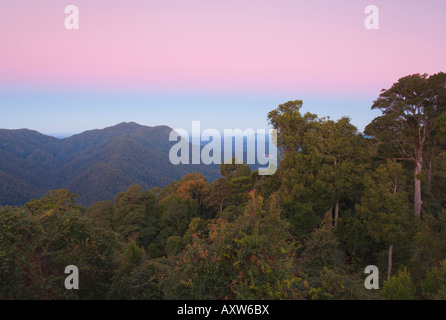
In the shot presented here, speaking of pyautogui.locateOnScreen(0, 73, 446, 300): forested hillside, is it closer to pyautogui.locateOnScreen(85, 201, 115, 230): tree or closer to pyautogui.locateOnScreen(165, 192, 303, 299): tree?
pyautogui.locateOnScreen(165, 192, 303, 299): tree

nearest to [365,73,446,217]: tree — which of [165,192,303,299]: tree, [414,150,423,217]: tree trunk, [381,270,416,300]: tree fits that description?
[414,150,423,217]: tree trunk

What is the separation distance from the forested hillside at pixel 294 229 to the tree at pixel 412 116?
61mm

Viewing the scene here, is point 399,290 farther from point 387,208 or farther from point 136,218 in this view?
point 136,218

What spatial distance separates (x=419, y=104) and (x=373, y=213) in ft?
22.9

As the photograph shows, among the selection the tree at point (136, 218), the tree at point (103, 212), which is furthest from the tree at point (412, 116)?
the tree at point (103, 212)

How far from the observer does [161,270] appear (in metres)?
8.04

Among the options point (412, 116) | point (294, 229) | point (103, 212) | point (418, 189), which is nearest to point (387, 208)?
point (418, 189)

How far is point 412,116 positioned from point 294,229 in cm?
959

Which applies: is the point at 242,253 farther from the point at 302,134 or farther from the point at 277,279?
the point at 302,134

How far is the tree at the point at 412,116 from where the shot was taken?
14.7 meters

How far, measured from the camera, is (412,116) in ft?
50.6

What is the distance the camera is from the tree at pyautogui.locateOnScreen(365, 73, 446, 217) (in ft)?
48.3

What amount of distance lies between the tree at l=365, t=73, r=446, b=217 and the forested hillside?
61 millimetres

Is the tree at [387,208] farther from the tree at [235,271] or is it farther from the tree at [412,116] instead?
the tree at [235,271]
